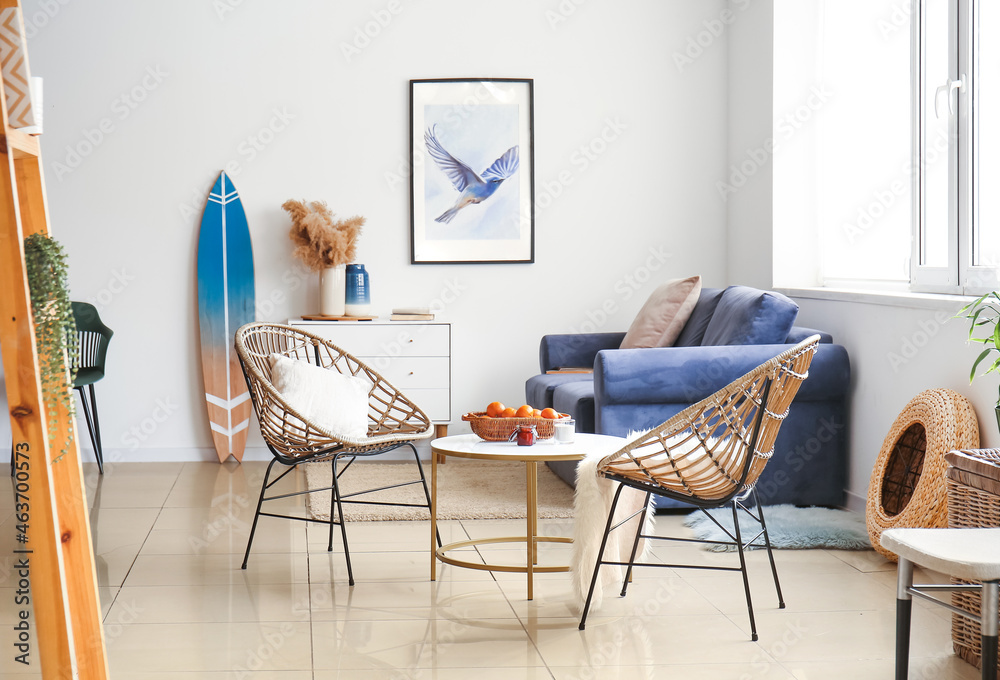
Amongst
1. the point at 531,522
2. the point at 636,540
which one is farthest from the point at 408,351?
the point at 636,540

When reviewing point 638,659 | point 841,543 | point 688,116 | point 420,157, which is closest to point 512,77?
point 420,157

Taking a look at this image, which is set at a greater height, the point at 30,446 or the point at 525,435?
the point at 30,446

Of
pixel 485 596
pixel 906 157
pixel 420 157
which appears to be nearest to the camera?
pixel 485 596

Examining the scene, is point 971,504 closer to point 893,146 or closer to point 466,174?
point 893,146

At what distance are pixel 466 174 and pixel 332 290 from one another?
97 cm

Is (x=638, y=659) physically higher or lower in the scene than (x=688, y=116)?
lower

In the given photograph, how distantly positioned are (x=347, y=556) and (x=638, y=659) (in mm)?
991

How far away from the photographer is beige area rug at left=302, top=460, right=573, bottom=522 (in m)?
3.78

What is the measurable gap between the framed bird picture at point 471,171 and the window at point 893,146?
53.9 inches

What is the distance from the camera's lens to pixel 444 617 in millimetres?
2602

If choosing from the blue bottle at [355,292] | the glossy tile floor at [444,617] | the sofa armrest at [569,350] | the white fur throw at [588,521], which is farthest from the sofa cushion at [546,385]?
the white fur throw at [588,521]

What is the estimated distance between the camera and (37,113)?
5.12 ft

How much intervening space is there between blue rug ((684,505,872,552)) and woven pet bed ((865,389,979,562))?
0.17 m

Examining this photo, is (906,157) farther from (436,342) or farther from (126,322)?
(126,322)
